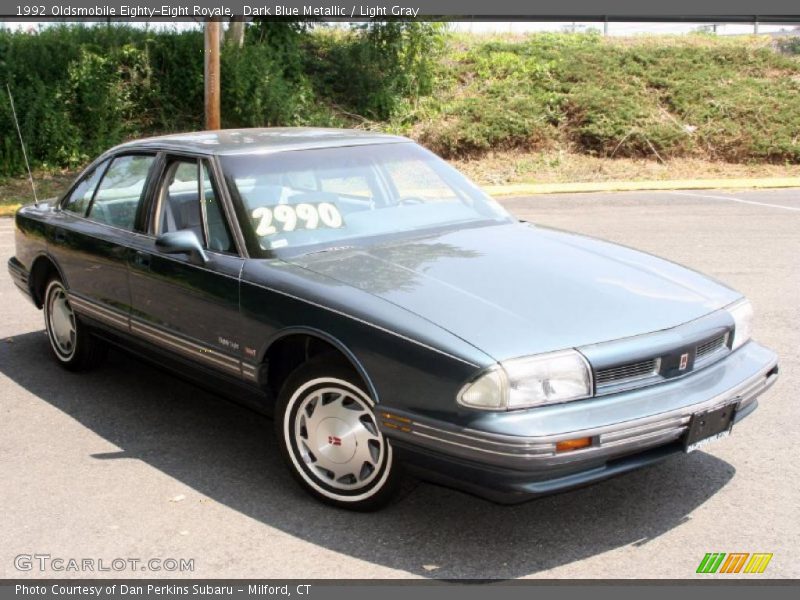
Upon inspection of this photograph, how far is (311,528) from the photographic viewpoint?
430cm

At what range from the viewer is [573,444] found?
3.76 m

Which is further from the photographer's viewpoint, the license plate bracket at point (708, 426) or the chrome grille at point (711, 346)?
the chrome grille at point (711, 346)

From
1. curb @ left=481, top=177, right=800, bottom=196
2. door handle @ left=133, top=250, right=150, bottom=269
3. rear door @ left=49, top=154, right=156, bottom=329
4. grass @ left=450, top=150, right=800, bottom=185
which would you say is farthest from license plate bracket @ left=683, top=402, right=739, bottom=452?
grass @ left=450, top=150, right=800, bottom=185

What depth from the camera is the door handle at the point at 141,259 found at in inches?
214

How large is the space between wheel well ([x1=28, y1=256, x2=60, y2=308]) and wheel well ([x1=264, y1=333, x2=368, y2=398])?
245 centimetres

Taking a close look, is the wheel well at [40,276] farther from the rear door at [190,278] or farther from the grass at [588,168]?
the grass at [588,168]

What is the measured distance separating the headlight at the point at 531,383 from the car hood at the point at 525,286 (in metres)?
0.06

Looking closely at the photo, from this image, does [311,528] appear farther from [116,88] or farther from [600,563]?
[116,88]

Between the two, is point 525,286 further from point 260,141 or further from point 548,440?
point 260,141

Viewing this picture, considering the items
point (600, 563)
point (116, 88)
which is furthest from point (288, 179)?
point (116, 88)

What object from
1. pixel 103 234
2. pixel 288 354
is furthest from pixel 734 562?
pixel 103 234

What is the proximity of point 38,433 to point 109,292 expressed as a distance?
34.4 inches

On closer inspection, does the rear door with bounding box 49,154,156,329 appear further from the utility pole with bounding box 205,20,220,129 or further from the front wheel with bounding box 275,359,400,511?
the utility pole with bounding box 205,20,220,129

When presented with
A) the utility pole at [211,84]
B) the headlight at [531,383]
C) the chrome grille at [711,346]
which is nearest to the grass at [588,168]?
the utility pole at [211,84]
